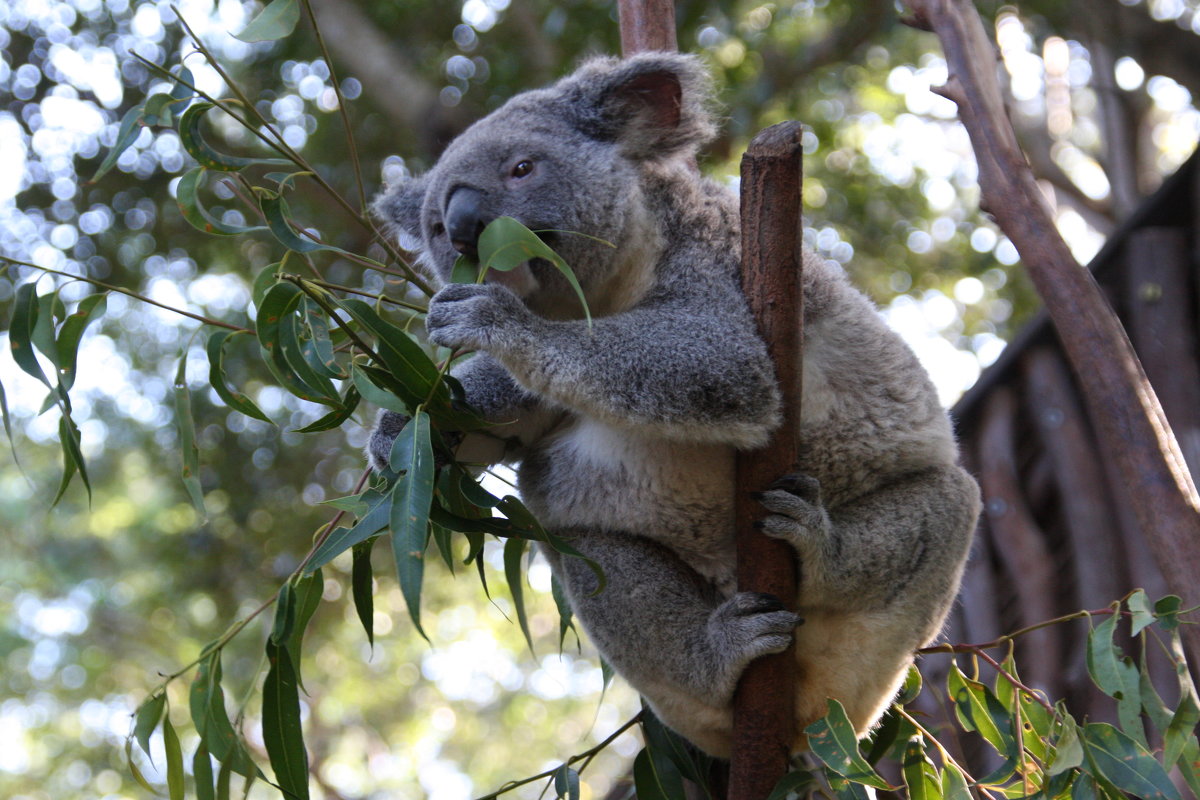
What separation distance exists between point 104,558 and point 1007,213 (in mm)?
9977

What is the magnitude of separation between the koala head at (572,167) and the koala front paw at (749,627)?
0.78m

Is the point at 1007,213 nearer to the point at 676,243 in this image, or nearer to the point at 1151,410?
the point at 1151,410

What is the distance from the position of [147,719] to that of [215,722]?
0.43 ft

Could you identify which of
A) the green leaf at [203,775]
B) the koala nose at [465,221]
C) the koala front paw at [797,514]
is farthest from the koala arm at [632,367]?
the green leaf at [203,775]

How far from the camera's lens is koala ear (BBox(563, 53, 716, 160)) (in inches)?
101

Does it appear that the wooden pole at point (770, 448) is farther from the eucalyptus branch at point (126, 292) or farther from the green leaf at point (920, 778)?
the eucalyptus branch at point (126, 292)

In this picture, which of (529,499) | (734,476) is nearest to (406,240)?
(529,499)

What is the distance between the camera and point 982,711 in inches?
87.1

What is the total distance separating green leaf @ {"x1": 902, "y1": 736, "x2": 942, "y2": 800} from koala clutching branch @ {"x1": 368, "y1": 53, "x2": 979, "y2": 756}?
14 cm

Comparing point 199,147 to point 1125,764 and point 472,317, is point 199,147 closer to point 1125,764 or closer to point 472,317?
point 472,317

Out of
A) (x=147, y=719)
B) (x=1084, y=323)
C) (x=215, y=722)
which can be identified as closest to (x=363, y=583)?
(x=215, y=722)

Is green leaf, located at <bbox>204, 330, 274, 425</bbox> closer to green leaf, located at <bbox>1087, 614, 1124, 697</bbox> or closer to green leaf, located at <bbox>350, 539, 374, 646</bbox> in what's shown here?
green leaf, located at <bbox>350, 539, 374, 646</bbox>

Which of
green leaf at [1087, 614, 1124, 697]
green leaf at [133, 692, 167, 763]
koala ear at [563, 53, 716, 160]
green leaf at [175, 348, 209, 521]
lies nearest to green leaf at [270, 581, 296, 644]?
green leaf at [175, 348, 209, 521]

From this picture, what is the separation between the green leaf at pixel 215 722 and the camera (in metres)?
2.06
